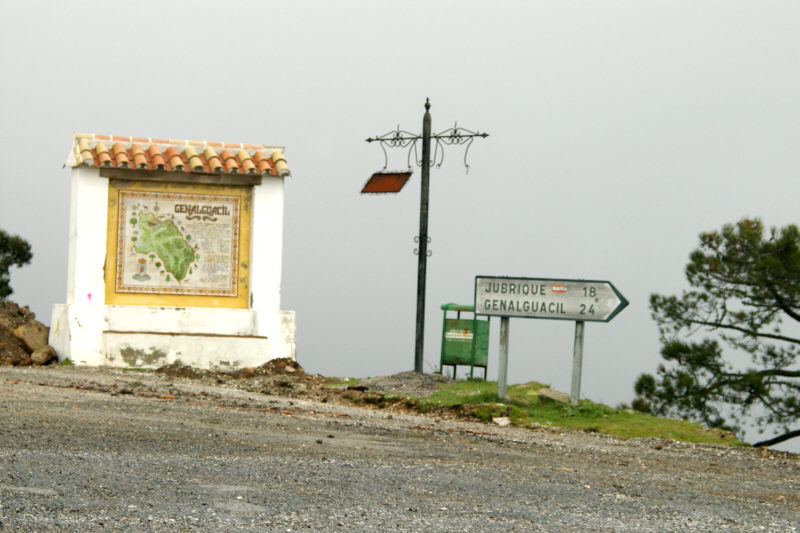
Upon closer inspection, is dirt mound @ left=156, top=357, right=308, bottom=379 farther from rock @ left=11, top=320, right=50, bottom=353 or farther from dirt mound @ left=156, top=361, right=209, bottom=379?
rock @ left=11, top=320, right=50, bottom=353

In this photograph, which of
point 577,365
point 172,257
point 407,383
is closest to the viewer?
point 577,365

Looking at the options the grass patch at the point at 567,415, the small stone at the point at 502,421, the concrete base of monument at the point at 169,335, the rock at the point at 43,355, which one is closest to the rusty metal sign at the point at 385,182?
the concrete base of monument at the point at 169,335

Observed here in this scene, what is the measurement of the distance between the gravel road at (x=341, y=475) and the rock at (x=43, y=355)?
5718mm

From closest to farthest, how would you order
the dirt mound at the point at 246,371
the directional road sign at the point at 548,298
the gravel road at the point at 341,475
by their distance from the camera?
the gravel road at the point at 341,475 → the directional road sign at the point at 548,298 → the dirt mound at the point at 246,371

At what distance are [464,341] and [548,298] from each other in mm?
5116

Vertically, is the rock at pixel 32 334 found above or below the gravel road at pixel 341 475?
below

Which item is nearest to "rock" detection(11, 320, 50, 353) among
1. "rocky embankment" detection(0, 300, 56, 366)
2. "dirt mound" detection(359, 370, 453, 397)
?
"rocky embankment" detection(0, 300, 56, 366)

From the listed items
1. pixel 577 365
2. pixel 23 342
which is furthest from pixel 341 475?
pixel 23 342

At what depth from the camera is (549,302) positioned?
1379 cm

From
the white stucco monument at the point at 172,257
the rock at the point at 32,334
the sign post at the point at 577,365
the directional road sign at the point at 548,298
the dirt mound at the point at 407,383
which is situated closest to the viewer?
the directional road sign at the point at 548,298

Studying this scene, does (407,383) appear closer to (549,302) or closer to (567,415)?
(549,302)

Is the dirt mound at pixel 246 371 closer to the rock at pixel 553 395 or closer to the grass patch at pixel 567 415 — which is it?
the grass patch at pixel 567 415

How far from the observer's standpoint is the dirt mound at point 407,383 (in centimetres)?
1559

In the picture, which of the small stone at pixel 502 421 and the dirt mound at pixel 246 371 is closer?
the small stone at pixel 502 421
